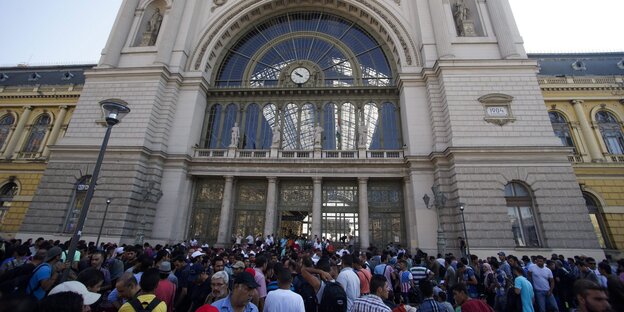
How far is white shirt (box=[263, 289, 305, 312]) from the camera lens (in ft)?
12.8

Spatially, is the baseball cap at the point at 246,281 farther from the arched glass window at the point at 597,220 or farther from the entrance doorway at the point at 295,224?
the arched glass window at the point at 597,220

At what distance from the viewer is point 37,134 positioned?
3170 cm

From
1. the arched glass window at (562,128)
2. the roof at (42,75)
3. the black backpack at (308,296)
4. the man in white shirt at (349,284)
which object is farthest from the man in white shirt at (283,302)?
the roof at (42,75)

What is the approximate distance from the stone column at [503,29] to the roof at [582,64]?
43.9 ft

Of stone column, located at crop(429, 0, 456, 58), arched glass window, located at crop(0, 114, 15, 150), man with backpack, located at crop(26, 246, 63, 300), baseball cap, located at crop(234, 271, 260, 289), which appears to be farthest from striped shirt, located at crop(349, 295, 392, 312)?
arched glass window, located at crop(0, 114, 15, 150)

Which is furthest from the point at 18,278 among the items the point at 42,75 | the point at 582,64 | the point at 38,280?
the point at 42,75

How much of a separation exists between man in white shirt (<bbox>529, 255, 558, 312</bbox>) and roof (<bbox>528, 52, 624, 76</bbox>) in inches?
1269

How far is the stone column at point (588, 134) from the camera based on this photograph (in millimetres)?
25359

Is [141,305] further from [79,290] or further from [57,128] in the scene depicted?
[57,128]

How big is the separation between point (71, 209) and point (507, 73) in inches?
1301

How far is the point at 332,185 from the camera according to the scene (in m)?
22.7

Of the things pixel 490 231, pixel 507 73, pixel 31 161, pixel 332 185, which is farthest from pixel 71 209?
pixel 507 73

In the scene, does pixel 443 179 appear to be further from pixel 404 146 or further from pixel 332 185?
pixel 332 185

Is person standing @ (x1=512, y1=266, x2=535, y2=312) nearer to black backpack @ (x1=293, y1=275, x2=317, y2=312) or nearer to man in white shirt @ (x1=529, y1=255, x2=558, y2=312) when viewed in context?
man in white shirt @ (x1=529, y1=255, x2=558, y2=312)
